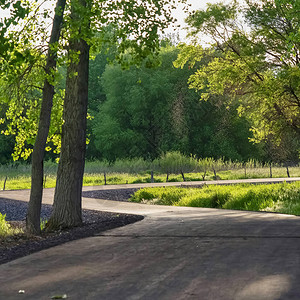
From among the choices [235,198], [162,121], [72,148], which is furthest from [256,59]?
[162,121]

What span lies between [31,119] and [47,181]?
73.6ft

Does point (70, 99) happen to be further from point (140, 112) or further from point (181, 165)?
point (140, 112)

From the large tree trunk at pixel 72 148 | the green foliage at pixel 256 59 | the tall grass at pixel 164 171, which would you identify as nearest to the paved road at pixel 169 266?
the large tree trunk at pixel 72 148

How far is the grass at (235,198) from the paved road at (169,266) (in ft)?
22.3

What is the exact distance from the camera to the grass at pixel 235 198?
17.5 meters

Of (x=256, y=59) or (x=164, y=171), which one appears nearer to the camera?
(x=256, y=59)

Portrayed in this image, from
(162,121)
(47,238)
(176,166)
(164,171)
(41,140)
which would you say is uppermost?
(162,121)

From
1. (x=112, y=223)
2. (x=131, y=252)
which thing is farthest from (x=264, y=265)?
(x=112, y=223)

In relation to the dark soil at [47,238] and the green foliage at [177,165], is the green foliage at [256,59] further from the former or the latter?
the green foliage at [177,165]

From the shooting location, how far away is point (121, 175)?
40.1m

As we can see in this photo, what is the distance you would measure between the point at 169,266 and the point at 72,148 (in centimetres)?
644

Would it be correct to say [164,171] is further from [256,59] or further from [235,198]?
[235,198]

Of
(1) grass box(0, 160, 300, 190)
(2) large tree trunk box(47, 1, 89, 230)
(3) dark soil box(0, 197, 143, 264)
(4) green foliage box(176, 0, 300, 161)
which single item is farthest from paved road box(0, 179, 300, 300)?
(1) grass box(0, 160, 300, 190)

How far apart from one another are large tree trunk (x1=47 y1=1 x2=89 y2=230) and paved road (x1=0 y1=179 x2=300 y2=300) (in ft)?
8.25
